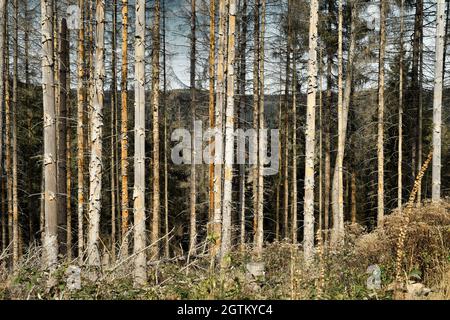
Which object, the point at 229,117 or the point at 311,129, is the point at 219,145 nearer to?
the point at 229,117

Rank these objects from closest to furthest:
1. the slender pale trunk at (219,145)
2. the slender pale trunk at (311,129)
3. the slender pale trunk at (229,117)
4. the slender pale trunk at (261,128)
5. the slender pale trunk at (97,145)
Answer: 1. the slender pale trunk at (97,145)
2. the slender pale trunk at (311,129)
3. the slender pale trunk at (229,117)
4. the slender pale trunk at (219,145)
5. the slender pale trunk at (261,128)

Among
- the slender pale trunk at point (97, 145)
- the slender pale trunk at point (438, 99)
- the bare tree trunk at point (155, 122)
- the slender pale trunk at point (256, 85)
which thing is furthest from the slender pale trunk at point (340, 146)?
the slender pale trunk at point (97, 145)

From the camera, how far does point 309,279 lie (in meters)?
5.28

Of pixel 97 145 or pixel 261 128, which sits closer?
pixel 97 145

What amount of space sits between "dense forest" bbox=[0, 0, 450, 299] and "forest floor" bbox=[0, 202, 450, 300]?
0.04 metres

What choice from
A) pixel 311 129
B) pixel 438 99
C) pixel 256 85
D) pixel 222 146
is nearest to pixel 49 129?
pixel 311 129

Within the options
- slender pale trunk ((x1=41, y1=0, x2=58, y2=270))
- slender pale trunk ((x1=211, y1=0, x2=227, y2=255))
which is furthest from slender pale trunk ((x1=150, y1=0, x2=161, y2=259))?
slender pale trunk ((x1=41, y1=0, x2=58, y2=270))

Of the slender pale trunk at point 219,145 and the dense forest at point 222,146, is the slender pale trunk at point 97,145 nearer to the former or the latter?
the dense forest at point 222,146

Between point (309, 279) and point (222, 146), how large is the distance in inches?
313

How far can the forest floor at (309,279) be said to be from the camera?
4.53m

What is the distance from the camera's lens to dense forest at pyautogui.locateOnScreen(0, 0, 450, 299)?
5.52m

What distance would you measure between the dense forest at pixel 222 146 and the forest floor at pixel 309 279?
0.04 m
